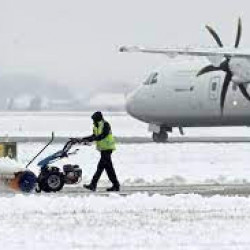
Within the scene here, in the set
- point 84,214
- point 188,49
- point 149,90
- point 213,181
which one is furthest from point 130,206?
point 149,90

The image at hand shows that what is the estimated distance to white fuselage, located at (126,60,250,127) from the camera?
134 feet

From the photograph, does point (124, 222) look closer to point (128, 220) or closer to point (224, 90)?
point (128, 220)

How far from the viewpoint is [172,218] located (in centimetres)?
1378

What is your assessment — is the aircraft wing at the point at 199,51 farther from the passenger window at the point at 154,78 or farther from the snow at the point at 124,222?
the snow at the point at 124,222

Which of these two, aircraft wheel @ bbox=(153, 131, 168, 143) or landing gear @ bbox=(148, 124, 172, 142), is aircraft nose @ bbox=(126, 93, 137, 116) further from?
aircraft wheel @ bbox=(153, 131, 168, 143)

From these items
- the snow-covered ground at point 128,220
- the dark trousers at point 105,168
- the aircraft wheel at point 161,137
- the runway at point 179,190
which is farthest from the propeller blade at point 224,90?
the dark trousers at point 105,168

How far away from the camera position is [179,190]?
63.1ft

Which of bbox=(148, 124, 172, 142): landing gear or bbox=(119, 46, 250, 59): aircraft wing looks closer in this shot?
bbox=(119, 46, 250, 59): aircraft wing

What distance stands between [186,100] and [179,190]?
2316cm

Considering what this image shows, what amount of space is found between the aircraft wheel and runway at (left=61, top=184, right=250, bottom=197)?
2386cm

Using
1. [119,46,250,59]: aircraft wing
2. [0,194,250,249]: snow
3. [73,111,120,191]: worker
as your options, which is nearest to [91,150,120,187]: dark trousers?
[73,111,120,191]: worker

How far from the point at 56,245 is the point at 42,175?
7.68m

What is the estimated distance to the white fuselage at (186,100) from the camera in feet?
134

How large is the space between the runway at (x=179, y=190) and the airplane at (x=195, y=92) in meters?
18.2
